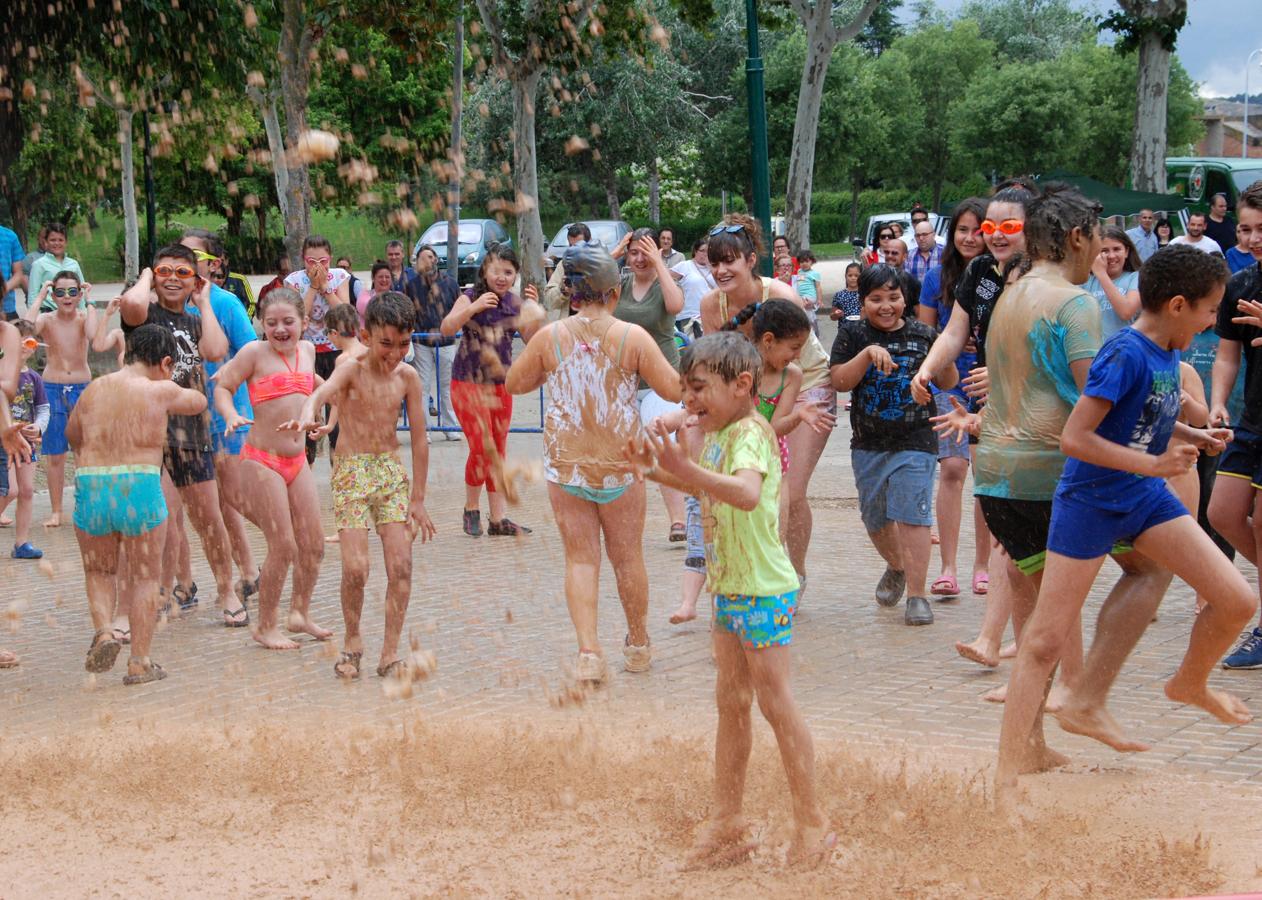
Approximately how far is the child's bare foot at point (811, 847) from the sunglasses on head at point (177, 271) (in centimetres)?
476

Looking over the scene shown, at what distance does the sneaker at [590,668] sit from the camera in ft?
20.5

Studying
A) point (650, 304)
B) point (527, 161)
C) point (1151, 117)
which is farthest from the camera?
point (1151, 117)

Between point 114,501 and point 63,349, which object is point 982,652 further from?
point 63,349

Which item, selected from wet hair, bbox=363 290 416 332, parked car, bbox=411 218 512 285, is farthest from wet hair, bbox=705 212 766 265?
parked car, bbox=411 218 512 285

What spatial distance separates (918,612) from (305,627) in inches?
120

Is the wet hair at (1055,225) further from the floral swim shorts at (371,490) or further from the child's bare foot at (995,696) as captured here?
the floral swim shorts at (371,490)

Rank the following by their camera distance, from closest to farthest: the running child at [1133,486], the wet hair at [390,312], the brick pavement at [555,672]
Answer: the running child at [1133,486] → the brick pavement at [555,672] → the wet hair at [390,312]

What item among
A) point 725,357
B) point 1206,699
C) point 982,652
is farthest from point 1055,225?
point 982,652

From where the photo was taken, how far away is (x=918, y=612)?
7.25 m

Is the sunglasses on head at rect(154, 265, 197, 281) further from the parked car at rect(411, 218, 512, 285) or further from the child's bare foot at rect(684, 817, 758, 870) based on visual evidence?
the parked car at rect(411, 218, 512, 285)

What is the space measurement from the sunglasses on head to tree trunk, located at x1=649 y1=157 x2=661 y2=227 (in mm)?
40051

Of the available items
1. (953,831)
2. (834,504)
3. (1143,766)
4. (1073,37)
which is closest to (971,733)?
(1143,766)

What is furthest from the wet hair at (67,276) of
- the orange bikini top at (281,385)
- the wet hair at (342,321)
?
the orange bikini top at (281,385)

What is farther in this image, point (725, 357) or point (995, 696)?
point (995, 696)
